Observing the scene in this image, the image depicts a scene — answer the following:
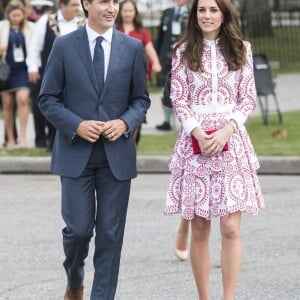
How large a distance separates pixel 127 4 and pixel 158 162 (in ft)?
5.75

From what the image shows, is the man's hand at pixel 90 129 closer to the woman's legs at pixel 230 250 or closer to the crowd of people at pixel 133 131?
the crowd of people at pixel 133 131

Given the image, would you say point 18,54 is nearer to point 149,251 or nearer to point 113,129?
point 149,251

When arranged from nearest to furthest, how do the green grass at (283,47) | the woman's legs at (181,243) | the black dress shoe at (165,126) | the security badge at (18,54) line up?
the woman's legs at (181,243)
the security badge at (18,54)
the black dress shoe at (165,126)
the green grass at (283,47)

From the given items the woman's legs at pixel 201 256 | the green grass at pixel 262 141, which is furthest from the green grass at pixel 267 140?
the woman's legs at pixel 201 256

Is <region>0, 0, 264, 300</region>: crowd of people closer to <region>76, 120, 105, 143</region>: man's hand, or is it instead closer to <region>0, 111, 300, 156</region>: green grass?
<region>76, 120, 105, 143</region>: man's hand

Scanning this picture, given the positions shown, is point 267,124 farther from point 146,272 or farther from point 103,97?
point 103,97

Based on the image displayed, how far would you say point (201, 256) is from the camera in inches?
266

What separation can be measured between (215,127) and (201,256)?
74 centimetres

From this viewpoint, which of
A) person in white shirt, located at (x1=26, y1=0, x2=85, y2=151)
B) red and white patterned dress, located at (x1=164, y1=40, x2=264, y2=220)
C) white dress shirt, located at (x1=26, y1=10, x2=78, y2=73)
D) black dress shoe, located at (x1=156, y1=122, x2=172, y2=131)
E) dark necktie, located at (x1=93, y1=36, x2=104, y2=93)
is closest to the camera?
dark necktie, located at (x1=93, y1=36, x2=104, y2=93)

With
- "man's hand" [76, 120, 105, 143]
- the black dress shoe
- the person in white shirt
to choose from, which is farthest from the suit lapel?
the black dress shoe

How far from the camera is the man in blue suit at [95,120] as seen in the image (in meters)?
6.34

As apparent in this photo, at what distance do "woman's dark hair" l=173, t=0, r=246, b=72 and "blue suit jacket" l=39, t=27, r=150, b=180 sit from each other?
317mm

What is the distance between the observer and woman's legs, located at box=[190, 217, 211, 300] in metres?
6.73

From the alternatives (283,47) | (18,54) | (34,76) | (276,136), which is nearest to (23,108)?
(18,54)
